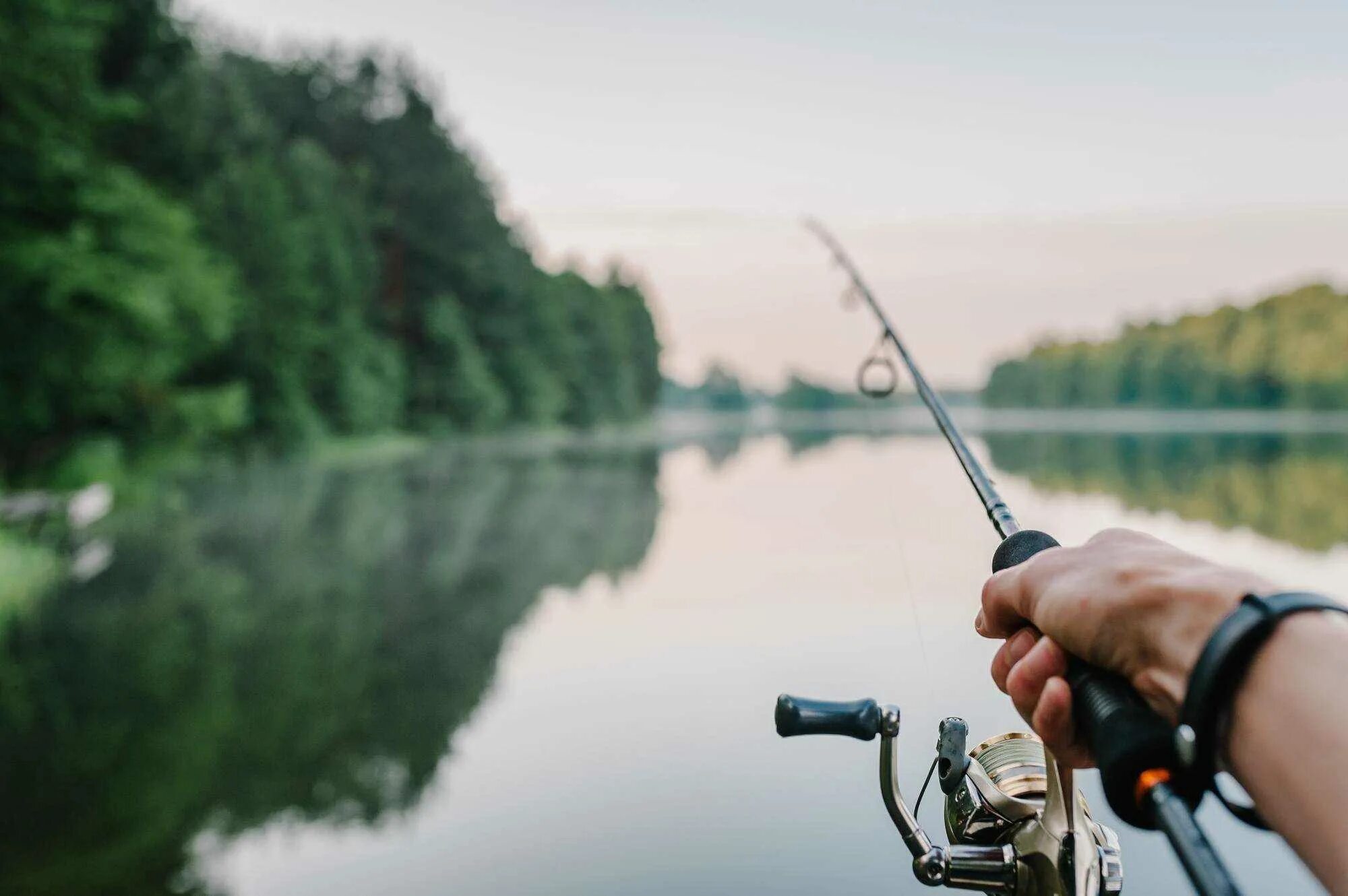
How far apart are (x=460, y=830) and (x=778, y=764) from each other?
1.73m

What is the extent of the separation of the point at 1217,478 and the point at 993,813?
3088 cm

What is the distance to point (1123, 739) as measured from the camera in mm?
1073

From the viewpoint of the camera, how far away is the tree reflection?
1844 centimetres

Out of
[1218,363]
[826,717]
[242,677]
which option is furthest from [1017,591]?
[1218,363]

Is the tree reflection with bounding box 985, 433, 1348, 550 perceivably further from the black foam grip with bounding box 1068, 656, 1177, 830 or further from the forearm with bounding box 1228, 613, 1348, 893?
the forearm with bounding box 1228, 613, 1348, 893

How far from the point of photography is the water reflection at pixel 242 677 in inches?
226

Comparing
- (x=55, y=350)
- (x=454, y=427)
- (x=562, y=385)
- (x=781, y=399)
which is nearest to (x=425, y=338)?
(x=454, y=427)

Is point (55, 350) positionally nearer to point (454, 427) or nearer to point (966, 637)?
point (966, 637)

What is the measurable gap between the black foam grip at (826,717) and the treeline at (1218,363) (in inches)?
4968

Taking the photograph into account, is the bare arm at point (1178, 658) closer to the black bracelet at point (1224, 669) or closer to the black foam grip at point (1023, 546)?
the black bracelet at point (1224, 669)

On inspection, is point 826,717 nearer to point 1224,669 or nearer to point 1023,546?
point 1023,546

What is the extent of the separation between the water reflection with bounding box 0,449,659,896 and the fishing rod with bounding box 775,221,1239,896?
4.14m

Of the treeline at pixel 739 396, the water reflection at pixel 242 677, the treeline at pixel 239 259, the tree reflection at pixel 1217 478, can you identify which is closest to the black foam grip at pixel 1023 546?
the tree reflection at pixel 1217 478

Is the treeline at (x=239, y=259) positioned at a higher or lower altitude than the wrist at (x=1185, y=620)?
higher
